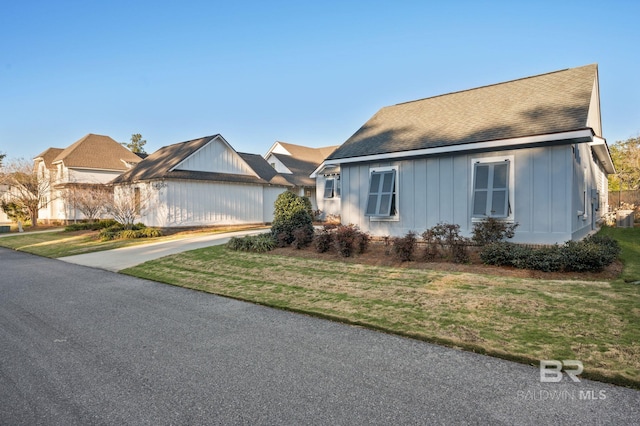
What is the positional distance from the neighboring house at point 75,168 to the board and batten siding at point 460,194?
81.1ft

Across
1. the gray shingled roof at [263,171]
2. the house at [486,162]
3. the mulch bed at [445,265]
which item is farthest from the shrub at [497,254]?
the gray shingled roof at [263,171]

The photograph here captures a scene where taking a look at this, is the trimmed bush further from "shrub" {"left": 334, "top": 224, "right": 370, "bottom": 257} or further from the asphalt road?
the asphalt road

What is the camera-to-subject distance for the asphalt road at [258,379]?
10.1ft

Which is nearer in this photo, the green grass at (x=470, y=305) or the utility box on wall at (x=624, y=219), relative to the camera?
the green grass at (x=470, y=305)

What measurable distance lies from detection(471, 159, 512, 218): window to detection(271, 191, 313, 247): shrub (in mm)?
5088

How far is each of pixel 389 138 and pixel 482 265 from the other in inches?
242

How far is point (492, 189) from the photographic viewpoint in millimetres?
9984

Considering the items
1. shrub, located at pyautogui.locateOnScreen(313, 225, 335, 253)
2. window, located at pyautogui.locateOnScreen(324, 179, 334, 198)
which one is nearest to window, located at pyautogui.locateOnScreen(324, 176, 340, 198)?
window, located at pyautogui.locateOnScreen(324, 179, 334, 198)

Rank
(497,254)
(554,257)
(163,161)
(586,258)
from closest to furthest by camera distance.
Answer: (586,258) < (554,257) < (497,254) < (163,161)

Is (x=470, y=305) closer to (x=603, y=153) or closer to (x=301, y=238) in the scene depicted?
(x=301, y=238)

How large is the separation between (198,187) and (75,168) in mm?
15557

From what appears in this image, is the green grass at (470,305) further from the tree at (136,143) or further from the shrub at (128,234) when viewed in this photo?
the tree at (136,143)

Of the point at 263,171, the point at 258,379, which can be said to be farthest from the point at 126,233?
the point at 258,379

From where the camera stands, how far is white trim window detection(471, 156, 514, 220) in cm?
984
